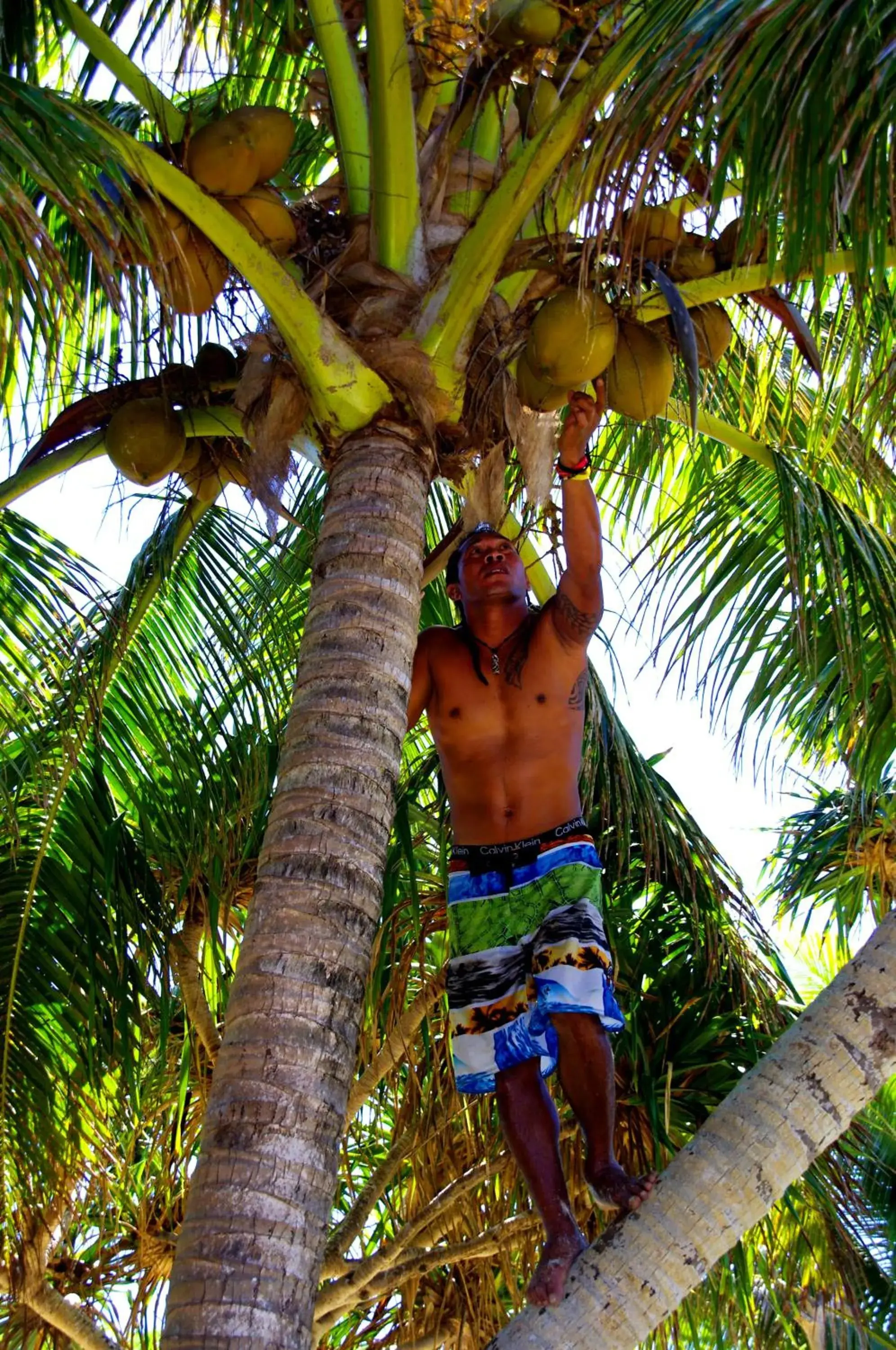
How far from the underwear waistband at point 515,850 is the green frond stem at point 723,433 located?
1.31 metres

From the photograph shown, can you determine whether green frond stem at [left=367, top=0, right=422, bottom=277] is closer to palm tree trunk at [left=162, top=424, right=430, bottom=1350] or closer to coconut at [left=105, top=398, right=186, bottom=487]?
palm tree trunk at [left=162, top=424, right=430, bottom=1350]

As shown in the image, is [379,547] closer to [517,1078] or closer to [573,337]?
[573,337]

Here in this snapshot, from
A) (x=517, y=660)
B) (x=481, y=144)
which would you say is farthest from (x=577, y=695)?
(x=481, y=144)

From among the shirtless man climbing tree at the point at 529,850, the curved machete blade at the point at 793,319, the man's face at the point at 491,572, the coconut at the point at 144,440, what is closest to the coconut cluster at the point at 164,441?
the coconut at the point at 144,440

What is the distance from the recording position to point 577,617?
13.3 feet

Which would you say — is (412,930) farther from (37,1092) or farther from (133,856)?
(37,1092)

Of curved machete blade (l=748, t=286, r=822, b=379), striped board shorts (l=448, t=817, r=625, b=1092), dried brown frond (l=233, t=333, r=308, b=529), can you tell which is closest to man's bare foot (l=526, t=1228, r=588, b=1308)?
striped board shorts (l=448, t=817, r=625, b=1092)

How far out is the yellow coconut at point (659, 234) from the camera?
3920mm

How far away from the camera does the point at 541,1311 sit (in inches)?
109

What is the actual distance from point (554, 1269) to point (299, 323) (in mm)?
2196

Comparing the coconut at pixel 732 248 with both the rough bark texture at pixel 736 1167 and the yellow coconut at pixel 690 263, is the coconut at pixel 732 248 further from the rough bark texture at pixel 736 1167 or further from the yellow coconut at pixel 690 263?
the rough bark texture at pixel 736 1167

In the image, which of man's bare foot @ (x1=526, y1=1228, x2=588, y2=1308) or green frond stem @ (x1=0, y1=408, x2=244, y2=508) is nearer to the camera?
man's bare foot @ (x1=526, y1=1228, x2=588, y2=1308)

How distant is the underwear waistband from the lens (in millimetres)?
3949

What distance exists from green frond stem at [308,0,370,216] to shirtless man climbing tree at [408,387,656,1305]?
3.02ft
